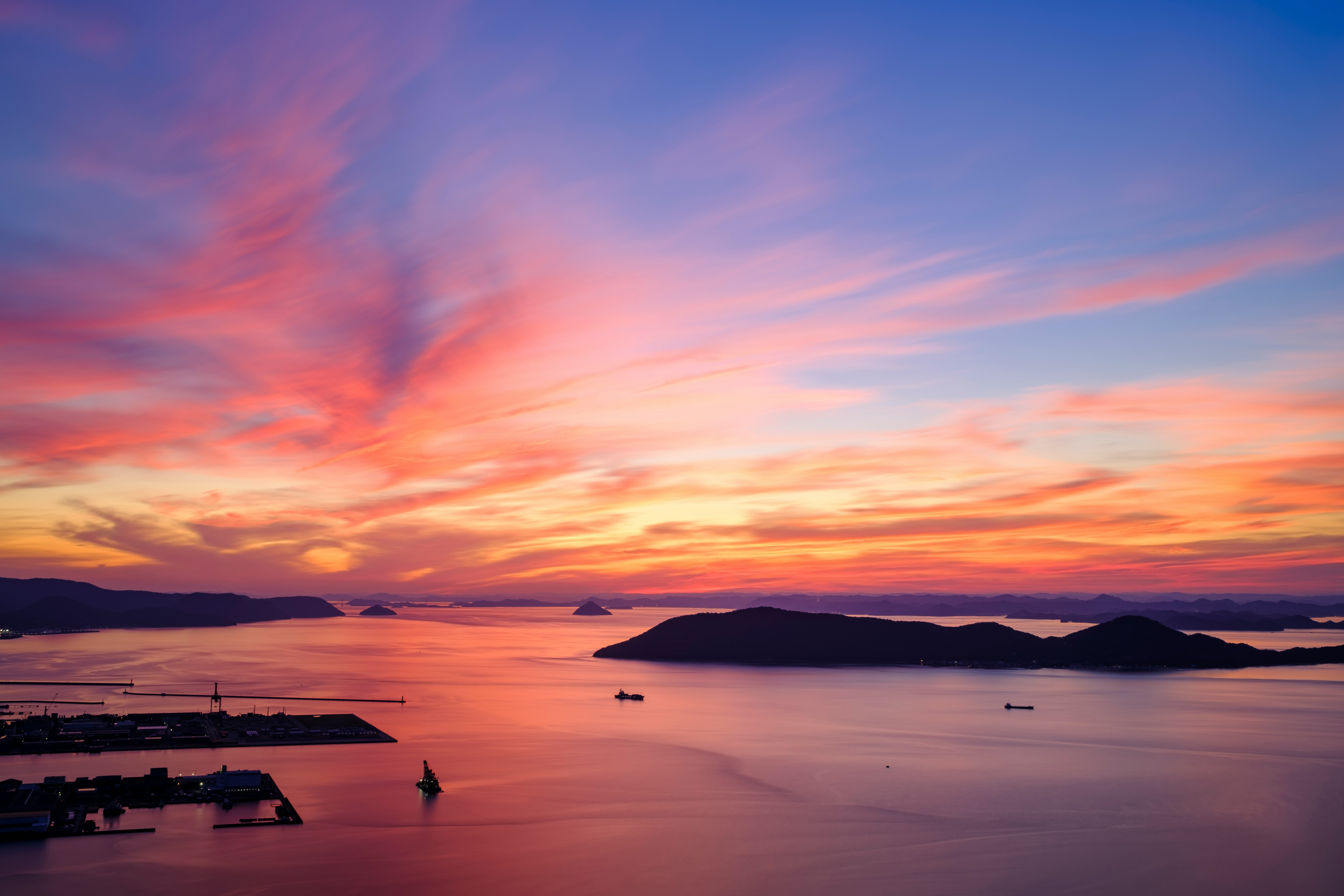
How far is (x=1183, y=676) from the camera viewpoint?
102 metres

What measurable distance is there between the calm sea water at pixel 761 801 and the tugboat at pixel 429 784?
0.59 meters

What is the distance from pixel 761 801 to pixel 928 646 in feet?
295

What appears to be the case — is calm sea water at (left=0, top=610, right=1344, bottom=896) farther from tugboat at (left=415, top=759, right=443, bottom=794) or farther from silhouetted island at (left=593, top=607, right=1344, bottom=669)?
silhouetted island at (left=593, top=607, right=1344, bottom=669)

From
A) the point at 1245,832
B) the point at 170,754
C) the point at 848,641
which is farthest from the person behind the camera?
the point at 848,641

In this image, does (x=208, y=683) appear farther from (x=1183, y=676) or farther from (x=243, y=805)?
(x=1183, y=676)

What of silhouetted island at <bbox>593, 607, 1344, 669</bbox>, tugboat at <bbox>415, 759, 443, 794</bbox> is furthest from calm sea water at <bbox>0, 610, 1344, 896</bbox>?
silhouetted island at <bbox>593, 607, 1344, 669</bbox>

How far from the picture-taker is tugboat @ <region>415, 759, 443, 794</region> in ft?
128

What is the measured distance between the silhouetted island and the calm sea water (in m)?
33.8

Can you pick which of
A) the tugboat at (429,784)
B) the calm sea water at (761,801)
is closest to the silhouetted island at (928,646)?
the calm sea water at (761,801)

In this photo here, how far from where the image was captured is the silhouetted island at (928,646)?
11712 centimetres

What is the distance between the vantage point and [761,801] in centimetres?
3859

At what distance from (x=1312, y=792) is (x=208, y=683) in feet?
301

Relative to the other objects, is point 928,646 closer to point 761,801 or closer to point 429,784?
point 761,801

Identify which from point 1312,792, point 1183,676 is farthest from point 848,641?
point 1312,792
